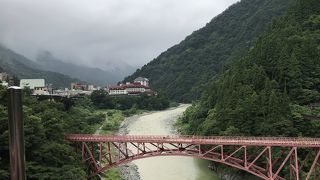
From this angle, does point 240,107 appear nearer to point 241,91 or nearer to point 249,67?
point 241,91

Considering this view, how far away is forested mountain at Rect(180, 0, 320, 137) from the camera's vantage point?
44.1 meters

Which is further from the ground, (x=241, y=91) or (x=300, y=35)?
(x=300, y=35)

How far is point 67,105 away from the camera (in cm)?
5834

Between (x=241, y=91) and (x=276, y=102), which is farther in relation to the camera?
(x=241, y=91)

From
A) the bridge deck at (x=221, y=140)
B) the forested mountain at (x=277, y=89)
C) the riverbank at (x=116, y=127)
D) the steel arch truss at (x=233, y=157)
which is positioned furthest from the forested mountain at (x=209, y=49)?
the bridge deck at (x=221, y=140)

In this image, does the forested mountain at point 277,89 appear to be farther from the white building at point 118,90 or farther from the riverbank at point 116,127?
the white building at point 118,90

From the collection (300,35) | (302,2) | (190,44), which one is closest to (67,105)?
(300,35)

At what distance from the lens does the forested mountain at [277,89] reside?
145 ft

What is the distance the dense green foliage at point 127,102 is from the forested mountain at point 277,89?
1856 inches

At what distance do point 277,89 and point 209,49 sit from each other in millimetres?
105910

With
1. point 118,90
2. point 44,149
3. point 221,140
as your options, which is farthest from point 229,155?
point 118,90

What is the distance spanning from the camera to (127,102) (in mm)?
116188

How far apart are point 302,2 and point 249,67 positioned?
18.9 meters

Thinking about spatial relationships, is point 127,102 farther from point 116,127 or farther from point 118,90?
point 116,127
